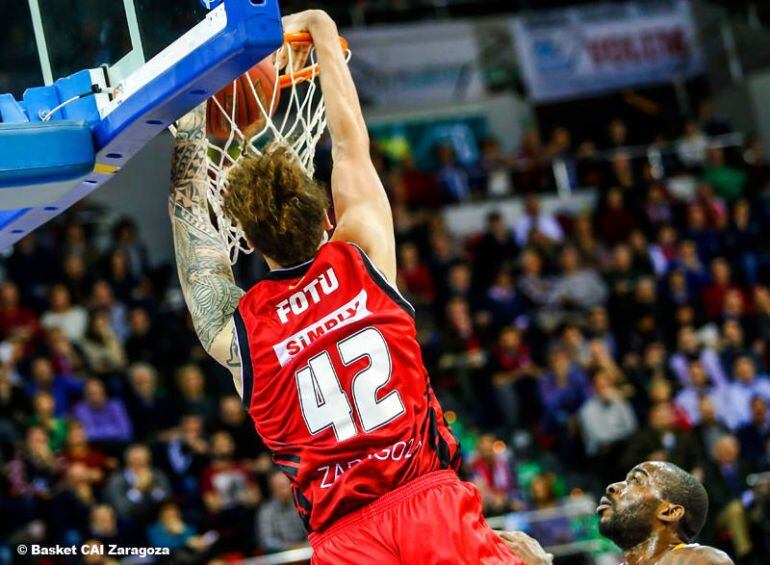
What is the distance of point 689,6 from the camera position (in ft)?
54.2

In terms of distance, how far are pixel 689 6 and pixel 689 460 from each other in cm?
852

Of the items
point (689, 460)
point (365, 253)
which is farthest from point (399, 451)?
point (689, 460)

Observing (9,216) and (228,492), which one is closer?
(9,216)

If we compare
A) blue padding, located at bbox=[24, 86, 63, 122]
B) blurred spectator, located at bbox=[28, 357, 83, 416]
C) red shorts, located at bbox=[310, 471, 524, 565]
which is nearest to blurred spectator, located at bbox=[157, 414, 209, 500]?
blurred spectator, located at bbox=[28, 357, 83, 416]

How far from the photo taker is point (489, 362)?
11.5m

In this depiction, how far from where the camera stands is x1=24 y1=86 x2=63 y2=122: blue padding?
11.7 feet

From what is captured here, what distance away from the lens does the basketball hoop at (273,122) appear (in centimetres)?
407

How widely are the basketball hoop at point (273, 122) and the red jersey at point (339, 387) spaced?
0.75 metres

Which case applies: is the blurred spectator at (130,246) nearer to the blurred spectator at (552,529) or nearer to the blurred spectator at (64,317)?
the blurred spectator at (64,317)

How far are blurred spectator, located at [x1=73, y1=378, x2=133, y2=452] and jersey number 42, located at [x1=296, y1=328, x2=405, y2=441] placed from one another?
267 inches

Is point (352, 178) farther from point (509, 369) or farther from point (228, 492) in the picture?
point (509, 369)

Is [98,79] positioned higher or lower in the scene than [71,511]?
higher

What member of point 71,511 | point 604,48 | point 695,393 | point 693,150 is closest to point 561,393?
point 695,393

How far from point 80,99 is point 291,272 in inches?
32.3
